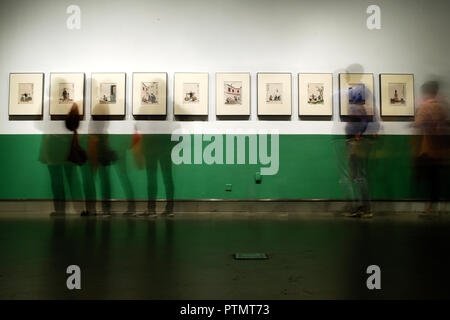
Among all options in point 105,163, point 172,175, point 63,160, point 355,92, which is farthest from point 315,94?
point 63,160

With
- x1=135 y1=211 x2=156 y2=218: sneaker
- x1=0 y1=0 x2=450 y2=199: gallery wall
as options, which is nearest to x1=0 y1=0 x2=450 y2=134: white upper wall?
x1=0 y1=0 x2=450 y2=199: gallery wall

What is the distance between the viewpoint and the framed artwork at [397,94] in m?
5.73

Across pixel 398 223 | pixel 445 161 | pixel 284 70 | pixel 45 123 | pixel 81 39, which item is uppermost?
pixel 81 39

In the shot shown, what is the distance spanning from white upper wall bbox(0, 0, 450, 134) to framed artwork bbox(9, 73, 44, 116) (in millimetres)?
93

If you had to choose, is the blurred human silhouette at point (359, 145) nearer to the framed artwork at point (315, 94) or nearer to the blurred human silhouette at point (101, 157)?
the framed artwork at point (315, 94)

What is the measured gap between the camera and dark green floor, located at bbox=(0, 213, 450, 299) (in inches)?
74.5

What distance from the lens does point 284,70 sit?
18.7 ft

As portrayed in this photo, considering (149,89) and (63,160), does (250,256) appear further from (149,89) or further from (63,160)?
(63,160)

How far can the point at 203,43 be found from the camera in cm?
565

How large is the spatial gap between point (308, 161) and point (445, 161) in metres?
2.09

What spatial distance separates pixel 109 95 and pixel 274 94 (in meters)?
2.49

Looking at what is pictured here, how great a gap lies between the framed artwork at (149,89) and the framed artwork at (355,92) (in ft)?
8.86
